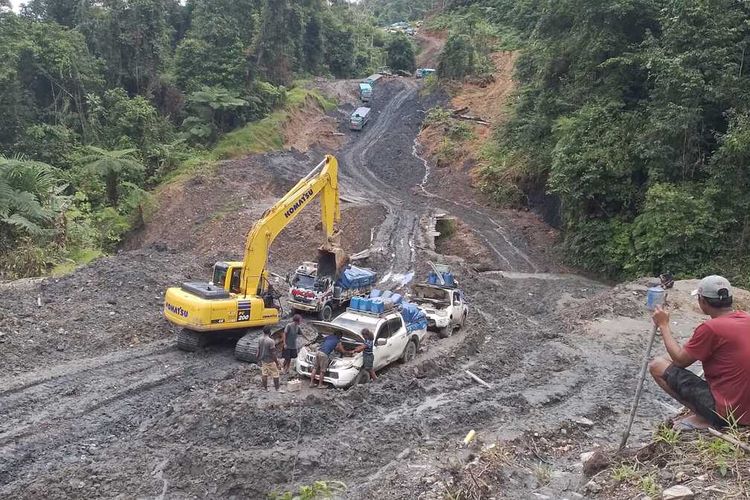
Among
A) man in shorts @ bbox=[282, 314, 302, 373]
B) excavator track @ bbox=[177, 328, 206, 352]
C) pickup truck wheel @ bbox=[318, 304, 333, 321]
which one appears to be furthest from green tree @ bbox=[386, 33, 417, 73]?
man in shorts @ bbox=[282, 314, 302, 373]

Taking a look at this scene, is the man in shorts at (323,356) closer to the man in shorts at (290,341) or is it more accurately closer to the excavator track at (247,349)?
the man in shorts at (290,341)

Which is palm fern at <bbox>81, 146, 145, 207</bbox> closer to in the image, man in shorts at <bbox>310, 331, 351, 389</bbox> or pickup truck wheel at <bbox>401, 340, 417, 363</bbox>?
pickup truck wheel at <bbox>401, 340, 417, 363</bbox>

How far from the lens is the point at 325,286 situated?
18.5 metres

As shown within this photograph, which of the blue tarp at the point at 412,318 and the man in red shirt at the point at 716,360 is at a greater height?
the man in red shirt at the point at 716,360

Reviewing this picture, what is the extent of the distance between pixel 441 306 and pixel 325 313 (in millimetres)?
3513

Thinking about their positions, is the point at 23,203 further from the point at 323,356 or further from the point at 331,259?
the point at 323,356

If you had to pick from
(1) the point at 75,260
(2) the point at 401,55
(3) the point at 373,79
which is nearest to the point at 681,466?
(1) the point at 75,260

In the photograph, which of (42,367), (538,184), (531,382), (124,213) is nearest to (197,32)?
(124,213)

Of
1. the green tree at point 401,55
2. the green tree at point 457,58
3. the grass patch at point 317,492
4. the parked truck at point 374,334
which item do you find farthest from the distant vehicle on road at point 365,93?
the grass patch at point 317,492

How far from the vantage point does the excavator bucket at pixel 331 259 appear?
1930cm

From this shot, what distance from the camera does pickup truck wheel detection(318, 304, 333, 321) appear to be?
18.2 metres

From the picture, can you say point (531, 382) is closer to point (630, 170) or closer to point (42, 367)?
point (42, 367)

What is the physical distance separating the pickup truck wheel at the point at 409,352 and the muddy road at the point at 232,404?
0.37 meters

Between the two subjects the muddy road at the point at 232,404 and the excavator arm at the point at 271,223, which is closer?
the muddy road at the point at 232,404
